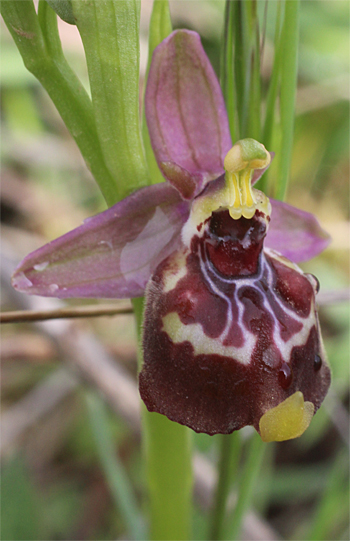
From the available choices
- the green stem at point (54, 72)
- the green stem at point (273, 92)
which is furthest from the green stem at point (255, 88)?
the green stem at point (54, 72)

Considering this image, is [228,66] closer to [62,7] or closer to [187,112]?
[187,112]

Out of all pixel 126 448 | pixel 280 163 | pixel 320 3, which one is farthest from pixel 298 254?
pixel 320 3

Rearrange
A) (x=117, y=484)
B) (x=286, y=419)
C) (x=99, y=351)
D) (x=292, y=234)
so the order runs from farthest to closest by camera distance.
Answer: (x=99, y=351), (x=117, y=484), (x=292, y=234), (x=286, y=419)

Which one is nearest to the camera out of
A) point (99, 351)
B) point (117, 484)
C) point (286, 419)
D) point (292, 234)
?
point (286, 419)

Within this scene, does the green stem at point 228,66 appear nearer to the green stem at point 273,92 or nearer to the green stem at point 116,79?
the green stem at point 273,92

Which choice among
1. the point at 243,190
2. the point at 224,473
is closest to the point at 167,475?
the point at 224,473

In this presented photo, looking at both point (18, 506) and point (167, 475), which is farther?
point (18, 506)

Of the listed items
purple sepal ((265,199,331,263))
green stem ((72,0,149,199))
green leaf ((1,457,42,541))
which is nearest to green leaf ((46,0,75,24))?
green stem ((72,0,149,199))
